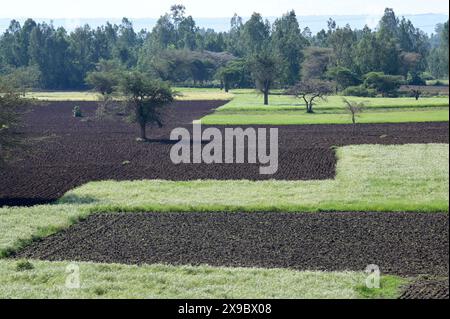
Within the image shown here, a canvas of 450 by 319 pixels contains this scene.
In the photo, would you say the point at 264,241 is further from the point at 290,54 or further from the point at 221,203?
the point at 290,54

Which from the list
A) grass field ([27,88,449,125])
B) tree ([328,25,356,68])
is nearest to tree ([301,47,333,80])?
tree ([328,25,356,68])

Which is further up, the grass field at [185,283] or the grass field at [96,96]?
the grass field at [185,283]

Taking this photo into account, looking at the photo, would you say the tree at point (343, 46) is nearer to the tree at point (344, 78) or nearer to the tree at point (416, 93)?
the tree at point (344, 78)

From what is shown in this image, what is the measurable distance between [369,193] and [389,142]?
22695mm

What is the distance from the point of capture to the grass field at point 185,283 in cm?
2322

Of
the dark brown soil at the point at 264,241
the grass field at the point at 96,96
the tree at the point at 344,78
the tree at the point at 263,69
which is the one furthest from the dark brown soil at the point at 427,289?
the tree at the point at 344,78

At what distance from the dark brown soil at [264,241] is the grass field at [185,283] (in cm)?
188

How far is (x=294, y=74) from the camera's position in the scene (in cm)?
16188

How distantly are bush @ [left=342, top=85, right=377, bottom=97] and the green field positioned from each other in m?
12.1

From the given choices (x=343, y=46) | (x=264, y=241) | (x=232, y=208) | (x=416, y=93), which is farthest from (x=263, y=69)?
(x=264, y=241)
